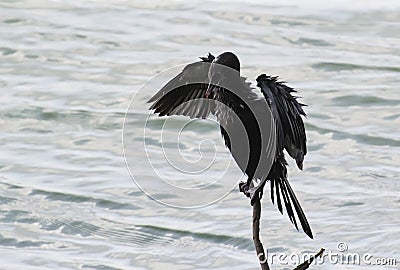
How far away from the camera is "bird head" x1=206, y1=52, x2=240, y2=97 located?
3617 mm

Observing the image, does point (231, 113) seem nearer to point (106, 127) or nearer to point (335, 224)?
point (335, 224)

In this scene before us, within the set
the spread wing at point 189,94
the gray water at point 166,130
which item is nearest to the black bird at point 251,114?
the spread wing at point 189,94

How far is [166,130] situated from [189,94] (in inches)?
127

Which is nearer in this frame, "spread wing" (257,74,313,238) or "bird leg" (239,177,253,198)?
"spread wing" (257,74,313,238)

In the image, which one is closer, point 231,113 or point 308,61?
point 231,113

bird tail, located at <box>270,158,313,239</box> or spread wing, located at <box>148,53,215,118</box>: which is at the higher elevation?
spread wing, located at <box>148,53,215,118</box>

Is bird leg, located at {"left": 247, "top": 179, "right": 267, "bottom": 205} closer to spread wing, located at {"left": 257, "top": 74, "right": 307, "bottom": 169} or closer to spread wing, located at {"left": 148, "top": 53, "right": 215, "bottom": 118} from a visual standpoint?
spread wing, located at {"left": 257, "top": 74, "right": 307, "bottom": 169}

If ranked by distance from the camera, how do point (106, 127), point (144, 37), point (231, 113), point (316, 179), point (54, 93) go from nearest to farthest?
1. point (231, 113)
2. point (316, 179)
3. point (106, 127)
4. point (54, 93)
5. point (144, 37)

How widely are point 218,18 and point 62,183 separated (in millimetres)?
3317

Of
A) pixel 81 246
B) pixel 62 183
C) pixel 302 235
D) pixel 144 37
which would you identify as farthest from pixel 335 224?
pixel 144 37

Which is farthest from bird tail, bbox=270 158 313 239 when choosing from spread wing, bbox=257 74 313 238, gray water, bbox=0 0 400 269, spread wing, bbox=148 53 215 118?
gray water, bbox=0 0 400 269

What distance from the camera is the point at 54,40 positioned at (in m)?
8.76

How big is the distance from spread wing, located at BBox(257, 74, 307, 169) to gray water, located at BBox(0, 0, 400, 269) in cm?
133

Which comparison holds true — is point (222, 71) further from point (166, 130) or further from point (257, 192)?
point (166, 130)
